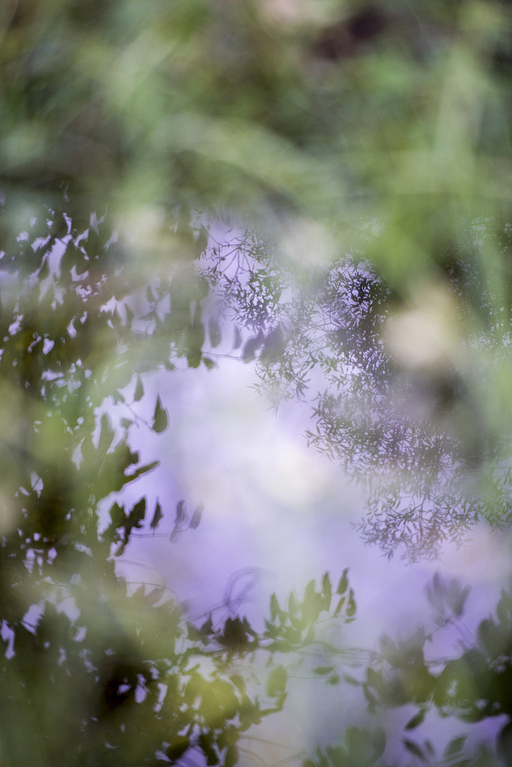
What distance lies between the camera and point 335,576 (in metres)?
0.43

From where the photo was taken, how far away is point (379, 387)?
1.50 feet

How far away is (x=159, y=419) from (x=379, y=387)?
22 centimetres

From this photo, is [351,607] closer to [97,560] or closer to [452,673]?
[452,673]

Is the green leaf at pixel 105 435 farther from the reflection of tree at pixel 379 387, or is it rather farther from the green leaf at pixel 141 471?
the reflection of tree at pixel 379 387

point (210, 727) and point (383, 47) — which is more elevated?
point (383, 47)

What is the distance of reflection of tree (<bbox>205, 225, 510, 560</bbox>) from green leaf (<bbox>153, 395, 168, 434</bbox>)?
101 mm

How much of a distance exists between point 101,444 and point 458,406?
0.36 metres

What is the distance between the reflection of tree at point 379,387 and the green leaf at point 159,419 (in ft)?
0.33

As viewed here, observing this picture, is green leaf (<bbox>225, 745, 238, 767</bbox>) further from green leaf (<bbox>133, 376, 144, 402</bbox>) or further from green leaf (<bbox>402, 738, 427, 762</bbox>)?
green leaf (<bbox>133, 376, 144, 402</bbox>)

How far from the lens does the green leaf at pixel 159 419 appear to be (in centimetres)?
47

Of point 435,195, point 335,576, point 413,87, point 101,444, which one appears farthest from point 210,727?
point 413,87

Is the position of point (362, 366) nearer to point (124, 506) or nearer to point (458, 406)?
Answer: point (458, 406)

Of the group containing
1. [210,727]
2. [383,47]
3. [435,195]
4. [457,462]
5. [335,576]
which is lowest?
[210,727]

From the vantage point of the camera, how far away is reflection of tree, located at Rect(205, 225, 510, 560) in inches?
17.2
